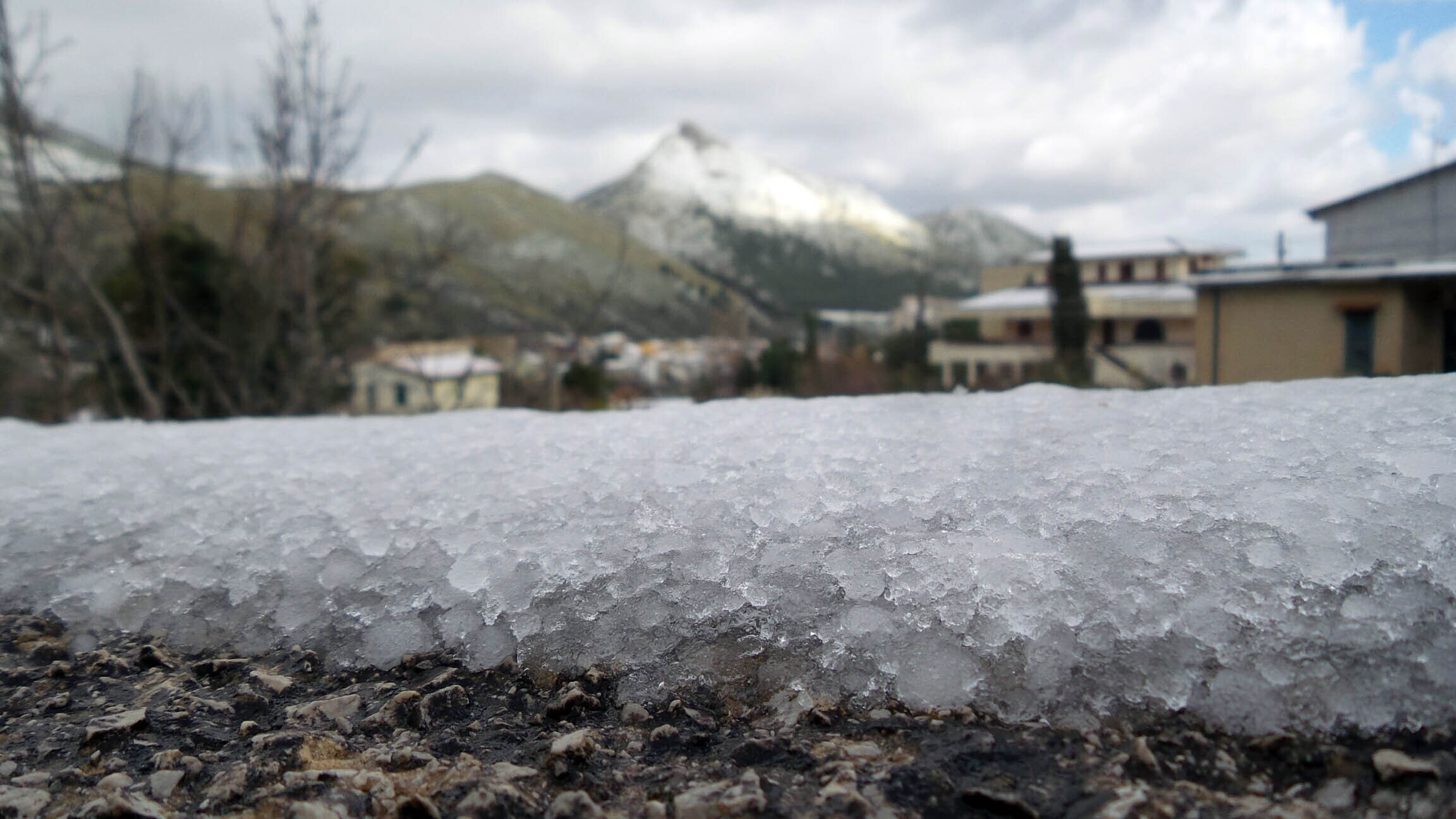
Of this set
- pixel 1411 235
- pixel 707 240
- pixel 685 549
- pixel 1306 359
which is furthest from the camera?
pixel 707 240

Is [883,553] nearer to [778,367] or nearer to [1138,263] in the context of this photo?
[778,367]


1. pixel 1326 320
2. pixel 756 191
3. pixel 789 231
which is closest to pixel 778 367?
pixel 1326 320

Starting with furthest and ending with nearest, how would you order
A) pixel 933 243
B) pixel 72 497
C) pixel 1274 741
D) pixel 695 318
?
pixel 933 243 → pixel 695 318 → pixel 72 497 → pixel 1274 741

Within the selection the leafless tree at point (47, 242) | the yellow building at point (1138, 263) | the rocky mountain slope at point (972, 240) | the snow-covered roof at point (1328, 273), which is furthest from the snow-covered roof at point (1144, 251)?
the rocky mountain slope at point (972, 240)

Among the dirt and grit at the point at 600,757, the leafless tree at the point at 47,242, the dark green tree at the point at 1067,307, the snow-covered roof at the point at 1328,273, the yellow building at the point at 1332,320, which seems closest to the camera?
the dirt and grit at the point at 600,757

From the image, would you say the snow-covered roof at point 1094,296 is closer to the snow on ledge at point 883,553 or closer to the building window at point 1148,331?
the building window at point 1148,331

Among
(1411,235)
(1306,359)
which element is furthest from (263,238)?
(1411,235)

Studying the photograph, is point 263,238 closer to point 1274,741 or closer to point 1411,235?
point 1274,741
